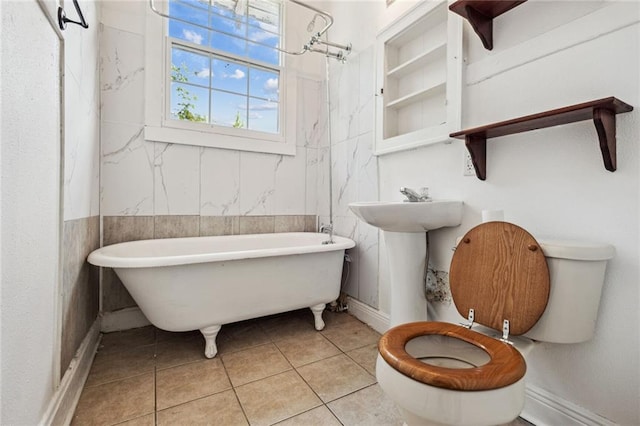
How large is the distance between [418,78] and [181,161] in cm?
176

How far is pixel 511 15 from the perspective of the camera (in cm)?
124

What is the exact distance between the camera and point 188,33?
7.39 feet

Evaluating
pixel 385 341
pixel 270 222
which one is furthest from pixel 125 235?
pixel 385 341

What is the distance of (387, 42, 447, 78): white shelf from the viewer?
1.55m

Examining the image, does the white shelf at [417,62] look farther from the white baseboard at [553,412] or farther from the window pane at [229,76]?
the white baseboard at [553,412]

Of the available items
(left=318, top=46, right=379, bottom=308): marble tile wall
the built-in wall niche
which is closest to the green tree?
(left=318, top=46, right=379, bottom=308): marble tile wall

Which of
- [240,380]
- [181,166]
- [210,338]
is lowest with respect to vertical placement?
[240,380]

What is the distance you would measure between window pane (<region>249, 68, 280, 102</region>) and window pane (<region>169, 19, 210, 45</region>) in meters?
0.44

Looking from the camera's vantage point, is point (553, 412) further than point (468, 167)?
No

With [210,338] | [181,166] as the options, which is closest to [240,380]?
[210,338]

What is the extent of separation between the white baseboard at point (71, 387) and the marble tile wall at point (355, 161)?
1.67 meters

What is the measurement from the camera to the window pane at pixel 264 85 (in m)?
2.53

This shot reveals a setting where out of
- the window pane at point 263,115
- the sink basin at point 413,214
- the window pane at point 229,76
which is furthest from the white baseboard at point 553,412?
the window pane at point 229,76

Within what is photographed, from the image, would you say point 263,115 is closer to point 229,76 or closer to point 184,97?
point 229,76
